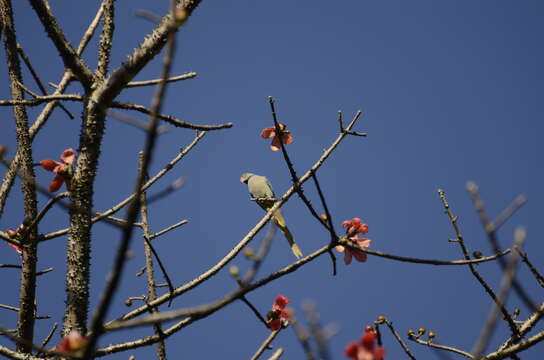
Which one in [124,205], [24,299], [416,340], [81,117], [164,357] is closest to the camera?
[81,117]

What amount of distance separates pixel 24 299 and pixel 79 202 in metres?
0.72

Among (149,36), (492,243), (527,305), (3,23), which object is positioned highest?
(3,23)

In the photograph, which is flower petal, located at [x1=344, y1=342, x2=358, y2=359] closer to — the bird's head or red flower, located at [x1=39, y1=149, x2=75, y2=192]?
red flower, located at [x1=39, y1=149, x2=75, y2=192]

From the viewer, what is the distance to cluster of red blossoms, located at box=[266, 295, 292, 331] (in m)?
2.38

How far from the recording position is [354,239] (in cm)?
239

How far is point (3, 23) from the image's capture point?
252 cm

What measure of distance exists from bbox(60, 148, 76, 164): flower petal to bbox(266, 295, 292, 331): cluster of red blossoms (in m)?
1.24

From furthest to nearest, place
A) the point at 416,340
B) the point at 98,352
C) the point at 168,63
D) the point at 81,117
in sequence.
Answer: the point at 416,340, the point at 81,117, the point at 98,352, the point at 168,63

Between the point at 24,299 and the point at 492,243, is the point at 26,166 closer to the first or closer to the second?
the point at 24,299

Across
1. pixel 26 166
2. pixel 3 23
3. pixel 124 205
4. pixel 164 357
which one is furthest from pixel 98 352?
pixel 3 23

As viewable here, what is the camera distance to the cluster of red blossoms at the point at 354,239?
2287 mm

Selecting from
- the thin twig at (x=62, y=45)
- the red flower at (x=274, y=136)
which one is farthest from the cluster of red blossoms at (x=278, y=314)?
the thin twig at (x=62, y=45)

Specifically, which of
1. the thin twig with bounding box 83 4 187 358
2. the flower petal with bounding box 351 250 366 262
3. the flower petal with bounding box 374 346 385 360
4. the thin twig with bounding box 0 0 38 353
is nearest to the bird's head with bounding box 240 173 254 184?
the thin twig with bounding box 0 0 38 353

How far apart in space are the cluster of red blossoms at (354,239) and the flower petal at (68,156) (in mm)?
1340
